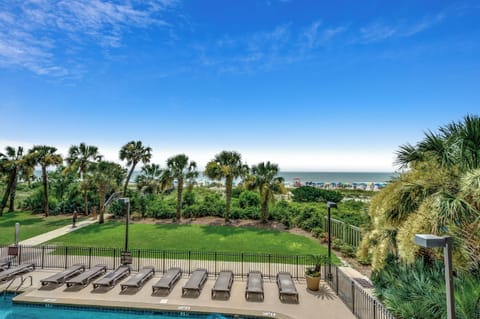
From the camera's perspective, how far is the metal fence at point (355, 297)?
21.6ft

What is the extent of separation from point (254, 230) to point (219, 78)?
12.6 meters

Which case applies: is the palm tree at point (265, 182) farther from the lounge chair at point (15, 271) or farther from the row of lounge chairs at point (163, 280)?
the lounge chair at point (15, 271)

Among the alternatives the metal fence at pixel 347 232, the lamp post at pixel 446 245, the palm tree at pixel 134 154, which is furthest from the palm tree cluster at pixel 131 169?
the lamp post at pixel 446 245

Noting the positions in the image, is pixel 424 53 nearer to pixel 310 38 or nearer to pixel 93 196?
pixel 310 38

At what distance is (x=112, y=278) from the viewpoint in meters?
9.90

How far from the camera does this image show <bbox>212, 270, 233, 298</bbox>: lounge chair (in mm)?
8951

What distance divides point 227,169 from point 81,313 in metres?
14.7

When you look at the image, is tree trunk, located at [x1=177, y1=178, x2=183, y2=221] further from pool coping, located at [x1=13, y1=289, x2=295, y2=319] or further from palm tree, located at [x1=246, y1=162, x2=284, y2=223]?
pool coping, located at [x1=13, y1=289, x2=295, y2=319]

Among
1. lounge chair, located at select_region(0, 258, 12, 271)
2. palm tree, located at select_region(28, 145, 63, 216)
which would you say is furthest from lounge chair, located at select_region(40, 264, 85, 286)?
palm tree, located at select_region(28, 145, 63, 216)

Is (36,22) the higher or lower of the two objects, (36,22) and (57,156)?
the higher

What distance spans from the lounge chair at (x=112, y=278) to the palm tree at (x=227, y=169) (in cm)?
1155

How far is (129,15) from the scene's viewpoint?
1127 cm

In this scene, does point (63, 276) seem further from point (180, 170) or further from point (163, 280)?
point (180, 170)

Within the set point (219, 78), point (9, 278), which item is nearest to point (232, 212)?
point (219, 78)
